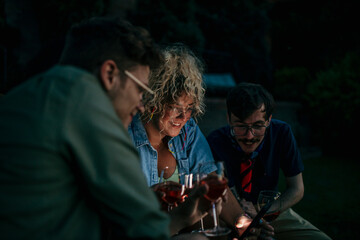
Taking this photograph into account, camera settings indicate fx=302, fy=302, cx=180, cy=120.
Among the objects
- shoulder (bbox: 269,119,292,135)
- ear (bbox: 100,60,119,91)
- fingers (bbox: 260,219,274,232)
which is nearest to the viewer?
ear (bbox: 100,60,119,91)

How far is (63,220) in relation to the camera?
40.6 inches

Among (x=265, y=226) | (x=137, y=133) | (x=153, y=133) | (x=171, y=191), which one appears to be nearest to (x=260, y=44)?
(x=153, y=133)

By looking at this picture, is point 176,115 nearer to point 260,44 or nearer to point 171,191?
point 171,191

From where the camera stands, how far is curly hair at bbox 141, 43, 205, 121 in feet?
8.22

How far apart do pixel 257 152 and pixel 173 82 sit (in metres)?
1.19

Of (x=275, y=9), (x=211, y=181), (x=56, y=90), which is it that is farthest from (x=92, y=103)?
(x=275, y=9)

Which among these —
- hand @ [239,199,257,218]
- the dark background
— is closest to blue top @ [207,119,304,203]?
hand @ [239,199,257,218]

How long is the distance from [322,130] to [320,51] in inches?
249

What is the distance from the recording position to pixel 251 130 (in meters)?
2.97

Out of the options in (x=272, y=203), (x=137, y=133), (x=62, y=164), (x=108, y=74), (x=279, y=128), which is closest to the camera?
(x=62, y=164)

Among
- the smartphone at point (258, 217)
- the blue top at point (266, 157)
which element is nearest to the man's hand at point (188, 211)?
the smartphone at point (258, 217)

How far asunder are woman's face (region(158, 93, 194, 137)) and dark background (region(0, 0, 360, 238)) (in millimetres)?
2745

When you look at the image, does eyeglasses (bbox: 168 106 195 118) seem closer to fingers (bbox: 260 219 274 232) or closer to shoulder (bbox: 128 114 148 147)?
shoulder (bbox: 128 114 148 147)

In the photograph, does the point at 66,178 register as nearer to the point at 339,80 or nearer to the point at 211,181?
the point at 211,181
